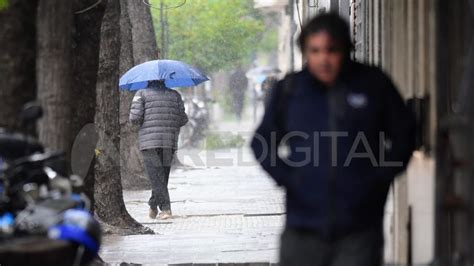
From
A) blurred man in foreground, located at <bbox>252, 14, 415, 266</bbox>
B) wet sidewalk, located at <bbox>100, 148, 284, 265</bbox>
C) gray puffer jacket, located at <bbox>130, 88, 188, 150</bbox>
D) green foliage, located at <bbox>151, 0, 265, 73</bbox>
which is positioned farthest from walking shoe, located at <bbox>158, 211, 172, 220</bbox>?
green foliage, located at <bbox>151, 0, 265, 73</bbox>

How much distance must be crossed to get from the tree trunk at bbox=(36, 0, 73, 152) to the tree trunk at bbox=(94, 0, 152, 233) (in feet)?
20.1

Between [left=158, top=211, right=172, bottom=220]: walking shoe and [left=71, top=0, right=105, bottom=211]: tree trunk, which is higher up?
[left=71, top=0, right=105, bottom=211]: tree trunk

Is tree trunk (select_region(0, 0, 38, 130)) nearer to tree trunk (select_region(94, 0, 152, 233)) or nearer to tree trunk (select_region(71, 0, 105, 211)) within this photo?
tree trunk (select_region(71, 0, 105, 211))

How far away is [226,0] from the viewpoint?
125 feet

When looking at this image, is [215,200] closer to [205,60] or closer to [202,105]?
[205,60]

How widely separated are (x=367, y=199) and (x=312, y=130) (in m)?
0.46

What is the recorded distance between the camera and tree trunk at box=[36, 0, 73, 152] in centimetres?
919

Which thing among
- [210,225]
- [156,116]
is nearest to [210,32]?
[156,116]

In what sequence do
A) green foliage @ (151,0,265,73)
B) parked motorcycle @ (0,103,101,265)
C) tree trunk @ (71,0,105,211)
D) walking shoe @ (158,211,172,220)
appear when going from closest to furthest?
parked motorcycle @ (0,103,101,265)
tree trunk @ (71,0,105,211)
walking shoe @ (158,211,172,220)
green foliage @ (151,0,265,73)

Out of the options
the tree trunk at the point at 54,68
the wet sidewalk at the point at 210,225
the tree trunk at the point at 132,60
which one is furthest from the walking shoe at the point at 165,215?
the tree trunk at the point at 54,68

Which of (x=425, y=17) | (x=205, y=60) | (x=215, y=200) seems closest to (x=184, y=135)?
(x=205, y=60)

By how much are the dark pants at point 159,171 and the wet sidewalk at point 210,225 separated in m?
0.34

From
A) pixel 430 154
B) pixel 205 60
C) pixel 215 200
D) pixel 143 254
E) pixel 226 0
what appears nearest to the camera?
pixel 430 154

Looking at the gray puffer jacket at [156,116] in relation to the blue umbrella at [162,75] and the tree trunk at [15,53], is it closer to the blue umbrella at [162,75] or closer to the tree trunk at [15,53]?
the blue umbrella at [162,75]
